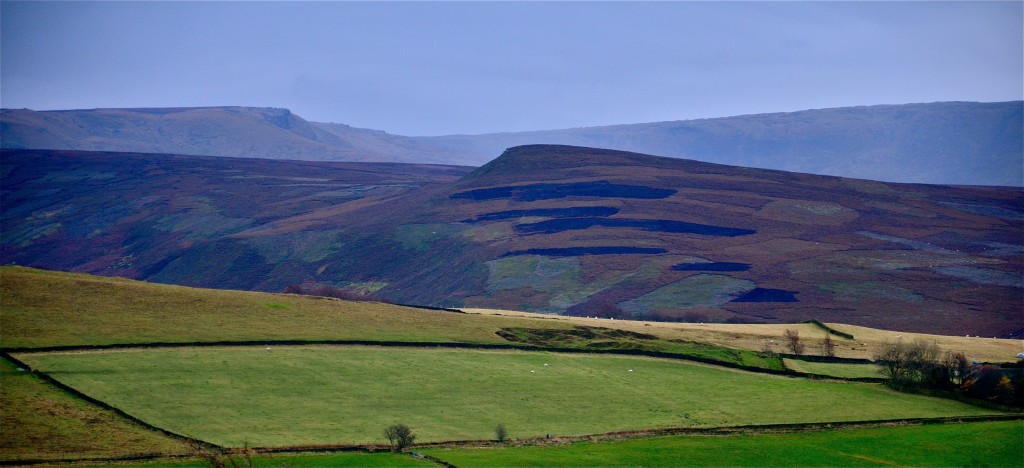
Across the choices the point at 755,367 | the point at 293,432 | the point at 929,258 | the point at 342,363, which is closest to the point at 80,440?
the point at 293,432

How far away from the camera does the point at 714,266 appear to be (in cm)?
16000

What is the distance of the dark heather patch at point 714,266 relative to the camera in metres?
158

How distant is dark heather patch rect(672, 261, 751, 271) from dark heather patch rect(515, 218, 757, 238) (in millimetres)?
21038

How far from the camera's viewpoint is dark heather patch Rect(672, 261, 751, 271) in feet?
519

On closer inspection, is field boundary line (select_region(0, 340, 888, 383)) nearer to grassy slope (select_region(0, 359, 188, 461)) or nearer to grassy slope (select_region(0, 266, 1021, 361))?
grassy slope (select_region(0, 266, 1021, 361))

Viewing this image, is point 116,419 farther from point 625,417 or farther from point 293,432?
point 625,417

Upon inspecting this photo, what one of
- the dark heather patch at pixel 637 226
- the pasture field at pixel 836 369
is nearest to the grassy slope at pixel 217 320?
the pasture field at pixel 836 369

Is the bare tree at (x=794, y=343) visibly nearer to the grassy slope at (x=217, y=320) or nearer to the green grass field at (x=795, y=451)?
the grassy slope at (x=217, y=320)

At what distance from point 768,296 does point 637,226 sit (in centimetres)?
4809

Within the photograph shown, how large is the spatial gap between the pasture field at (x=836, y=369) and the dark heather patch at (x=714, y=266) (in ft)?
280

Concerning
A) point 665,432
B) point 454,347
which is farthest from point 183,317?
point 665,432

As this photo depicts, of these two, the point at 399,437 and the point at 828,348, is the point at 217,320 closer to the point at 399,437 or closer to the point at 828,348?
the point at 399,437

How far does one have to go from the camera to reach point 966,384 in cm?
6122

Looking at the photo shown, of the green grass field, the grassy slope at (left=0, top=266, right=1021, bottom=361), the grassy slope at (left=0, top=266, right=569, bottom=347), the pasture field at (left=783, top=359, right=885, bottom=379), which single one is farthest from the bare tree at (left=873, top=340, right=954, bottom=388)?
the grassy slope at (left=0, top=266, right=569, bottom=347)
